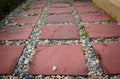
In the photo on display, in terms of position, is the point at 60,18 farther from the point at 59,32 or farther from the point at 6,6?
the point at 6,6

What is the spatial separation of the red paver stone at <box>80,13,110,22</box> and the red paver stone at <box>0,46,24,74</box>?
1.74 m

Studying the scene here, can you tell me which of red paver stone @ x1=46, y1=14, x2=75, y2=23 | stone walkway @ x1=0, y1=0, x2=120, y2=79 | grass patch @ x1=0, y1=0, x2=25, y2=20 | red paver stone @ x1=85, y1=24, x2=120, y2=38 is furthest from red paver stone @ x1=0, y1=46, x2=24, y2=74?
grass patch @ x1=0, y1=0, x2=25, y2=20

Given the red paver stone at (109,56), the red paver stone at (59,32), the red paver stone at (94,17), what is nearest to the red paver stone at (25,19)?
the red paver stone at (59,32)

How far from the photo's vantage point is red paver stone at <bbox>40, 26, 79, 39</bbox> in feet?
9.76

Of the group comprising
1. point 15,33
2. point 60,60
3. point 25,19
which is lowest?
point 25,19

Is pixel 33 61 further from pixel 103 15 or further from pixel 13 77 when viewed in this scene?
pixel 103 15

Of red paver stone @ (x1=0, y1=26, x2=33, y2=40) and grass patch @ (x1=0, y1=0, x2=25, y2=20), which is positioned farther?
grass patch @ (x1=0, y1=0, x2=25, y2=20)

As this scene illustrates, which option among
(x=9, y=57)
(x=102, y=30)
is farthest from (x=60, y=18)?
(x=9, y=57)

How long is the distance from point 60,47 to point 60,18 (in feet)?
5.05

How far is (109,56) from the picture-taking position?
2312 millimetres

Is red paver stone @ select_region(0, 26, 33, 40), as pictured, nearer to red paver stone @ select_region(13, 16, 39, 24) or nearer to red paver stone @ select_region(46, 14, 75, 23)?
red paver stone @ select_region(13, 16, 39, 24)

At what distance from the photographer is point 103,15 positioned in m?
4.17

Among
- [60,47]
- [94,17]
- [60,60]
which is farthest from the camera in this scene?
[94,17]

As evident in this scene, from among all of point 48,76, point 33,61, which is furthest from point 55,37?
point 48,76
